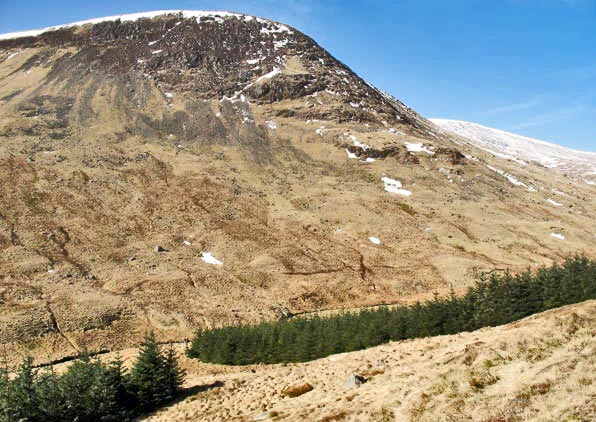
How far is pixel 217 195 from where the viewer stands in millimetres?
100250

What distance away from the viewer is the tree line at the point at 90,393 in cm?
2811

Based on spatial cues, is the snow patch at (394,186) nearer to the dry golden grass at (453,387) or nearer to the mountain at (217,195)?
the mountain at (217,195)

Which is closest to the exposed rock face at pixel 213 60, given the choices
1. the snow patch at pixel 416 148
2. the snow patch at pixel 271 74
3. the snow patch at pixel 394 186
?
the snow patch at pixel 271 74

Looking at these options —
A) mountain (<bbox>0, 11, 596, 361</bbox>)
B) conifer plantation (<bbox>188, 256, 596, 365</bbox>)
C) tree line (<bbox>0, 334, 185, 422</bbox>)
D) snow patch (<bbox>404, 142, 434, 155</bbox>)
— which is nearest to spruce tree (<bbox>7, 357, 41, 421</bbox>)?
tree line (<bbox>0, 334, 185, 422</bbox>)

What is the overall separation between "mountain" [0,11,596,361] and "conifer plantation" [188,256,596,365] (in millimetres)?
14786

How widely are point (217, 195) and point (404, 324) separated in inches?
2611

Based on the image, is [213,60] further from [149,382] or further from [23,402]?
[23,402]

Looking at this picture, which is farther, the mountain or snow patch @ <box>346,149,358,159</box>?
snow patch @ <box>346,149,358,159</box>

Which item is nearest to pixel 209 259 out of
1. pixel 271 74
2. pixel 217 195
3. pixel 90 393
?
pixel 217 195

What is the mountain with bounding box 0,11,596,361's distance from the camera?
6375cm

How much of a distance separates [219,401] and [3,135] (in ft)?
374

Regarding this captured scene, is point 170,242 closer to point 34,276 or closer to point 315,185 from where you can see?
point 34,276

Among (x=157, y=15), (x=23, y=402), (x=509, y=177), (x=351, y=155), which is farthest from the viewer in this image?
(x=157, y=15)

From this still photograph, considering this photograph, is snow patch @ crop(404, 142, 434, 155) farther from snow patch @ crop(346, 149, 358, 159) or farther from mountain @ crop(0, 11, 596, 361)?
snow patch @ crop(346, 149, 358, 159)
